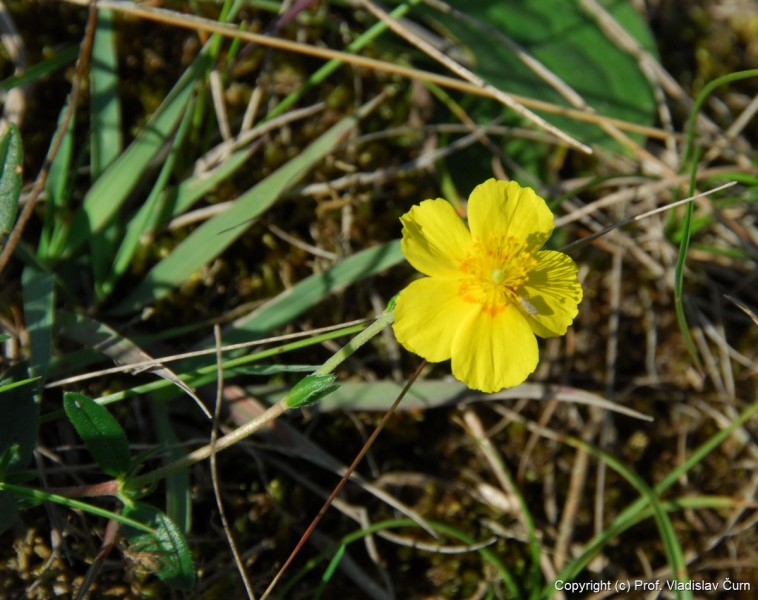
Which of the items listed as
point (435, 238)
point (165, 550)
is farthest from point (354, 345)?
point (165, 550)

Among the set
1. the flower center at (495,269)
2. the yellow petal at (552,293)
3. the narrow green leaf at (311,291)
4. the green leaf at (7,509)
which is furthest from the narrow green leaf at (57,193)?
the yellow petal at (552,293)

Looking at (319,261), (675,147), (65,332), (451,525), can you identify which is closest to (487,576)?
(451,525)

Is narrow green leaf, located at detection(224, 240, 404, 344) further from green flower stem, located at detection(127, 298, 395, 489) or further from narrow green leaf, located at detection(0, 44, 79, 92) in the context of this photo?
narrow green leaf, located at detection(0, 44, 79, 92)

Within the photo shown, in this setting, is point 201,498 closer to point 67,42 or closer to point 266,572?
point 266,572

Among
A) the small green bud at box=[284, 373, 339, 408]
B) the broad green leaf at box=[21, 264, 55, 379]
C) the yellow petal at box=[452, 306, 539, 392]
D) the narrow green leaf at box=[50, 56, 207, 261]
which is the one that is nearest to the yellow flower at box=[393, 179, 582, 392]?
the yellow petal at box=[452, 306, 539, 392]

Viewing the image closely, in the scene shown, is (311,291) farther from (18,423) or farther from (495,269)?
(18,423)

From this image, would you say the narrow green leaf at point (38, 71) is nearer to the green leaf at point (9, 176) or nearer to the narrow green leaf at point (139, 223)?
the green leaf at point (9, 176)

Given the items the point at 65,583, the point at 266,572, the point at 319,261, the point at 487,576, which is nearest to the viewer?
the point at 65,583
